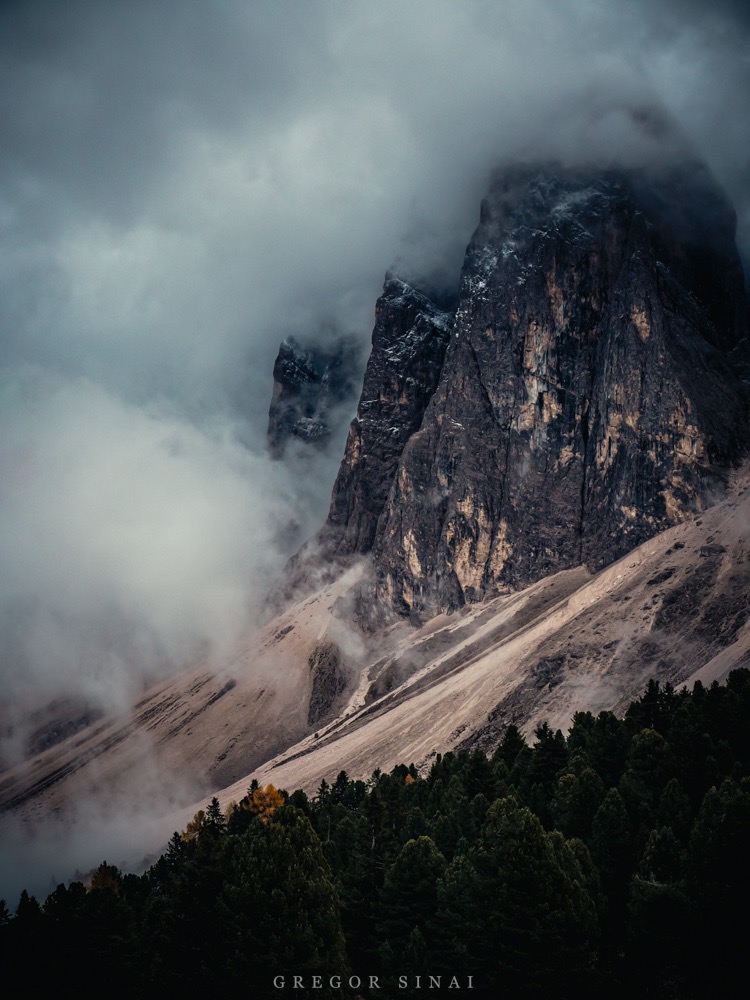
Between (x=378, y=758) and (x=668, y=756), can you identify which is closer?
(x=668, y=756)

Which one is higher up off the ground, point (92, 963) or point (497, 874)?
point (92, 963)

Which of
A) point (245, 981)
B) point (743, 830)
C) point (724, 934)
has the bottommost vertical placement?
point (724, 934)

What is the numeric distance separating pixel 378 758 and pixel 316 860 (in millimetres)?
135011

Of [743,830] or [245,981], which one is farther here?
→ [743,830]

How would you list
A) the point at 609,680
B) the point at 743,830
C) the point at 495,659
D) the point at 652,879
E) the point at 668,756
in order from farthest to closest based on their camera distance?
the point at 495,659 < the point at 609,680 < the point at 668,756 < the point at 652,879 < the point at 743,830

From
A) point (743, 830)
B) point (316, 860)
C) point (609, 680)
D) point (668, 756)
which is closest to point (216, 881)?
point (316, 860)

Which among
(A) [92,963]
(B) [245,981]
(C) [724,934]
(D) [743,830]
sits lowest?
(C) [724,934]

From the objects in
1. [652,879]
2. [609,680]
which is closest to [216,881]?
[652,879]

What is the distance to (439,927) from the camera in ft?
155

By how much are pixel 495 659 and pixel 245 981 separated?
163 metres

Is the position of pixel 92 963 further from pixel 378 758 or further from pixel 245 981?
pixel 378 758

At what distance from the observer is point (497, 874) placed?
4391 cm

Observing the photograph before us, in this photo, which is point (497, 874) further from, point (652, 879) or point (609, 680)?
point (609, 680)

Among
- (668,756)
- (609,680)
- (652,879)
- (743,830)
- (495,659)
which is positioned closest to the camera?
(743,830)
